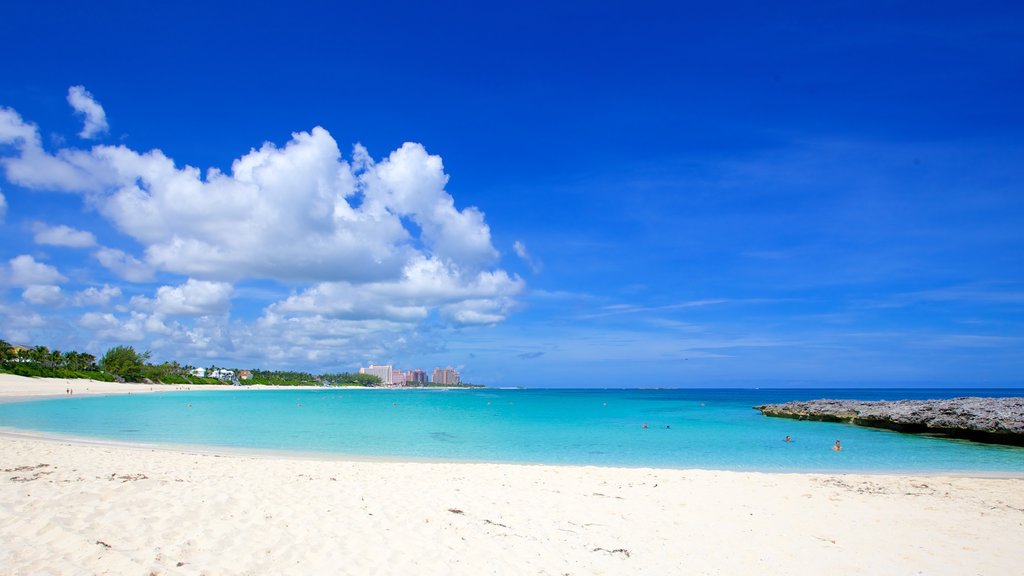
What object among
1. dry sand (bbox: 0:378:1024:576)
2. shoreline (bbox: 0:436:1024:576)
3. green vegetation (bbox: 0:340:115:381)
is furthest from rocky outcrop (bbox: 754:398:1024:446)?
green vegetation (bbox: 0:340:115:381)

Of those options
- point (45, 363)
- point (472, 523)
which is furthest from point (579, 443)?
point (45, 363)

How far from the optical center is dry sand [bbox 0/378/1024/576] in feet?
23.5

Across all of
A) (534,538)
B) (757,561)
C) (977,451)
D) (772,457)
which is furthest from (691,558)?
(977,451)

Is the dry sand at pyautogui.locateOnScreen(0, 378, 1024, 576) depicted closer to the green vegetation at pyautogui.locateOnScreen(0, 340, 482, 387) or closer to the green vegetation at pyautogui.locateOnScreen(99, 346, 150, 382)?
the green vegetation at pyautogui.locateOnScreen(0, 340, 482, 387)

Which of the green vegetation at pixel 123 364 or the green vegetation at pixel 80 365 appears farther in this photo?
the green vegetation at pixel 123 364

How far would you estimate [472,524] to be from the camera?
9.29 metres

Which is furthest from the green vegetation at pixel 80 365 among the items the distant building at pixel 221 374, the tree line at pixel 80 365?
the distant building at pixel 221 374

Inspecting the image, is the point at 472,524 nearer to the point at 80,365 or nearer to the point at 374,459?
the point at 374,459

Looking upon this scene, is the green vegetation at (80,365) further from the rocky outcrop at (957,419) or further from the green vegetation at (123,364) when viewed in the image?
the rocky outcrop at (957,419)

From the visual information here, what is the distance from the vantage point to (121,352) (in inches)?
4823

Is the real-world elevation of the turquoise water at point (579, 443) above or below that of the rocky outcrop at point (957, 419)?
below

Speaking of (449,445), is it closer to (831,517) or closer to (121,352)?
(831,517)

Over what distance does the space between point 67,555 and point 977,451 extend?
3334cm

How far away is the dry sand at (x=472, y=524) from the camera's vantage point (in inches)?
282
